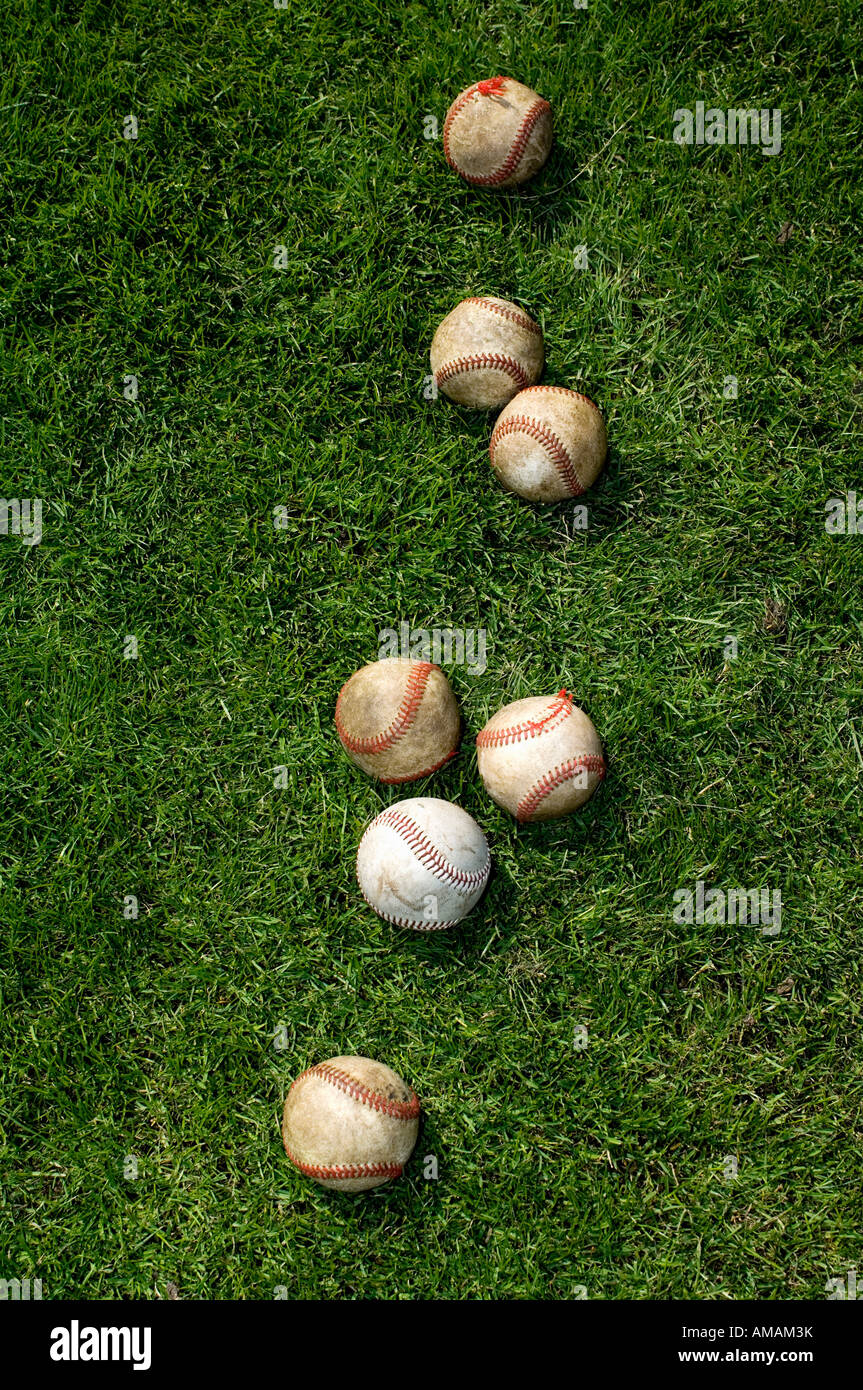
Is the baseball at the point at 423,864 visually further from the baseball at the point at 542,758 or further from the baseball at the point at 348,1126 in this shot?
the baseball at the point at 348,1126

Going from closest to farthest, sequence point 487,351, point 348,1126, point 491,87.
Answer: point 348,1126
point 487,351
point 491,87

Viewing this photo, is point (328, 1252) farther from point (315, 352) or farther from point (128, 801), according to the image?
point (315, 352)

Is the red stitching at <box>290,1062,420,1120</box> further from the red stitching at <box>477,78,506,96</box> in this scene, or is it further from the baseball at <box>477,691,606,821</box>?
the red stitching at <box>477,78,506,96</box>

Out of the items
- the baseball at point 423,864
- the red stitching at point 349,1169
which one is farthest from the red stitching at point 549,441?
the red stitching at point 349,1169

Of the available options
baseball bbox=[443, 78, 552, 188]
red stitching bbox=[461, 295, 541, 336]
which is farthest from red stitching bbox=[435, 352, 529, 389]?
baseball bbox=[443, 78, 552, 188]

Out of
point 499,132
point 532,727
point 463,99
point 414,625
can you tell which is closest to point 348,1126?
point 532,727

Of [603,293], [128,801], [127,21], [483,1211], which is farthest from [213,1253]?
[127,21]

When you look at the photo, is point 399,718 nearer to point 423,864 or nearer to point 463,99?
point 423,864
